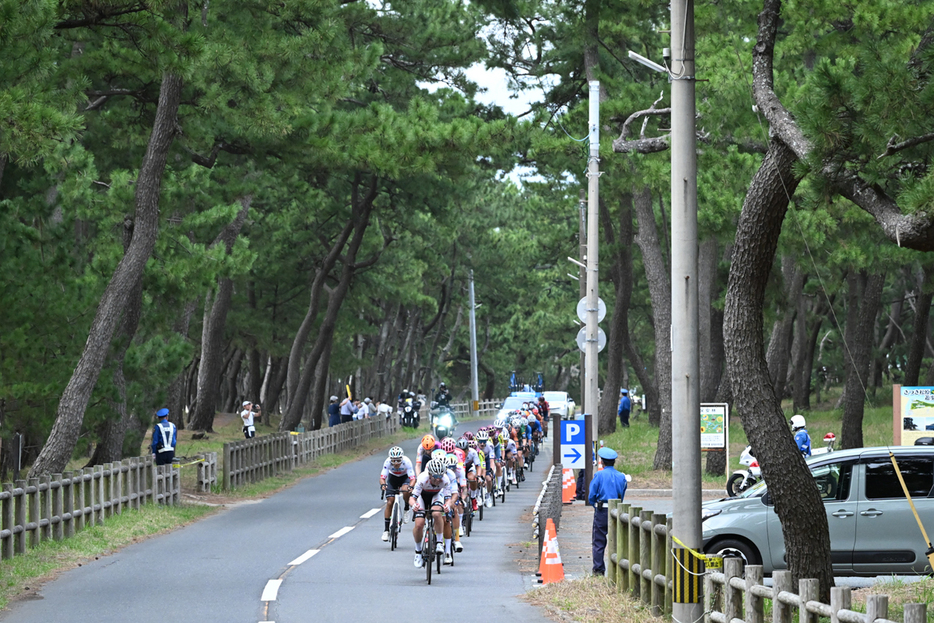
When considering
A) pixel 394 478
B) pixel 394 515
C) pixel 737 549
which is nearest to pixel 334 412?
pixel 394 478

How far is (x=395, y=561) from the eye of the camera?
57.3ft

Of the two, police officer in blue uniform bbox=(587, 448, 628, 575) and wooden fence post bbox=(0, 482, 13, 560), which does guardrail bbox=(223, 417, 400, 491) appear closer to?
wooden fence post bbox=(0, 482, 13, 560)

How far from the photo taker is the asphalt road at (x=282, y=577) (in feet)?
42.5

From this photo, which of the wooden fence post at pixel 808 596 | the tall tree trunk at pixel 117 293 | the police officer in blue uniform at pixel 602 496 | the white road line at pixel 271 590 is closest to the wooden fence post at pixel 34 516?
the tall tree trunk at pixel 117 293

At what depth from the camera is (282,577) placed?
15.5 meters

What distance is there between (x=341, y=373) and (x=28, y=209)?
3931 cm

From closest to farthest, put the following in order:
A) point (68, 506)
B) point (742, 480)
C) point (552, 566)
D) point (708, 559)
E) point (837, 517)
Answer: point (708, 559)
point (837, 517)
point (552, 566)
point (68, 506)
point (742, 480)

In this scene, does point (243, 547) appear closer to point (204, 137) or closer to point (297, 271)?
point (204, 137)

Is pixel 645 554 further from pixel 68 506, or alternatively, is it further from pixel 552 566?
pixel 68 506

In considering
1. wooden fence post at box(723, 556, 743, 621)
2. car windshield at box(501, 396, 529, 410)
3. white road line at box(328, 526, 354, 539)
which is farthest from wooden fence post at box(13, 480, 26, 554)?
car windshield at box(501, 396, 529, 410)

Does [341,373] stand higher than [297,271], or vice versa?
[297,271]

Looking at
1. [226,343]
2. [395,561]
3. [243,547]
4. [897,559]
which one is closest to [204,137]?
[243,547]

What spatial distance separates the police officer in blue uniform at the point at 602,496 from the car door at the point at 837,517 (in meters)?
1.90

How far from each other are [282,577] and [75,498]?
234 inches
